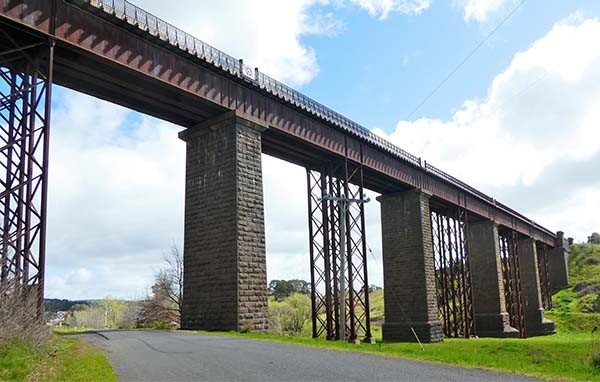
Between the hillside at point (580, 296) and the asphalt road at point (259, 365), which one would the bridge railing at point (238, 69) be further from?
the hillside at point (580, 296)

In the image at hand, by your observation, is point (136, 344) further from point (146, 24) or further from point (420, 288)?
point (420, 288)

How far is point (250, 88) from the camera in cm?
2086

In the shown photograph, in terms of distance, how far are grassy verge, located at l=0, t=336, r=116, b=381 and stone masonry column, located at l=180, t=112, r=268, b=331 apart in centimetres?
750

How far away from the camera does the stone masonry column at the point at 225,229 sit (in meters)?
18.5

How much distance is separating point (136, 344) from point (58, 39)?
27.3 feet

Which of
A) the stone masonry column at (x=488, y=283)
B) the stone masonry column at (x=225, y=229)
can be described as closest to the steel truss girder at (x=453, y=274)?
the stone masonry column at (x=488, y=283)

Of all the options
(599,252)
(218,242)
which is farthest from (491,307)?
(599,252)

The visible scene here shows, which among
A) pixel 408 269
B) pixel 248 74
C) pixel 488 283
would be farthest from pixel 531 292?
pixel 248 74

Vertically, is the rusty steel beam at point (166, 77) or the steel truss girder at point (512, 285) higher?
the rusty steel beam at point (166, 77)

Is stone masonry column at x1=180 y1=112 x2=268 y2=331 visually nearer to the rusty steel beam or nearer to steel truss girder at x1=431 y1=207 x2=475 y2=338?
the rusty steel beam

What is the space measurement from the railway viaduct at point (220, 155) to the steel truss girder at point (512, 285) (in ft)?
56.8

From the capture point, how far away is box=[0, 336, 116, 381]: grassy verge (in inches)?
319

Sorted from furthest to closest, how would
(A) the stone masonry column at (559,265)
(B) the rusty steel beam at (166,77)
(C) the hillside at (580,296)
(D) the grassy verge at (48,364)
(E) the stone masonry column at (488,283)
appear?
1. (A) the stone masonry column at (559,265)
2. (C) the hillside at (580,296)
3. (E) the stone masonry column at (488,283)
4. (B) the rusty steel beam at (166,77)
5. (D) the grassy verge at (48,364)

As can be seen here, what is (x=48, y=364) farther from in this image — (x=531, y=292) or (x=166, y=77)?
(x=531, y=292)
